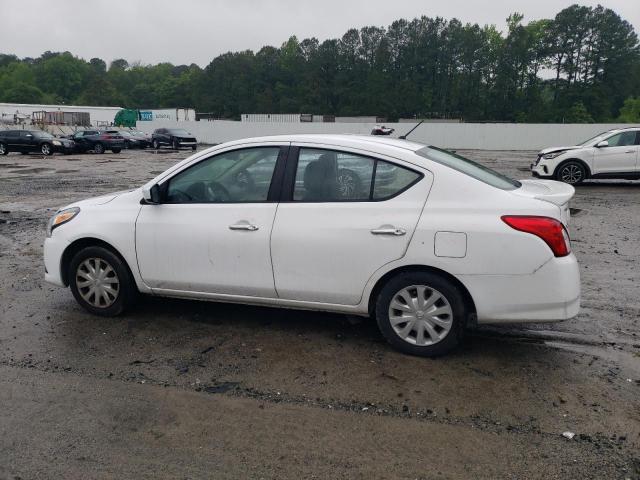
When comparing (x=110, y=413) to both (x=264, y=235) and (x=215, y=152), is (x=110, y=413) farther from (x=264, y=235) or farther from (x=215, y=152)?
(x=215, y=152)

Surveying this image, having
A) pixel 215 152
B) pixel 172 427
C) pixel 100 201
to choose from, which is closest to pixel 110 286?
pixel 100 201

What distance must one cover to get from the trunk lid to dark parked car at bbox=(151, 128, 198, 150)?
119ft

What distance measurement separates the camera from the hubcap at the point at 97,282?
5281 millimetres

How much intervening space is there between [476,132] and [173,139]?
2342 centimetres

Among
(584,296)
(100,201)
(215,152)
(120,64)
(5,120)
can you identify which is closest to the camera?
(215,152)

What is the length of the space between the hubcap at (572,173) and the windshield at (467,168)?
1169 centimetres

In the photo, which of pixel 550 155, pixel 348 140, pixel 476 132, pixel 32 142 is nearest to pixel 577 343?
pixel 348 140

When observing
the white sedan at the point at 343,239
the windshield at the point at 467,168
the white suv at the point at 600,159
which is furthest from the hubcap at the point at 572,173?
the windshield at the point at 467,168

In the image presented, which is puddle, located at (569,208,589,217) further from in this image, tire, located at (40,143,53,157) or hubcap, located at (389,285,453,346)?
tire, located at (40,143,53,157)

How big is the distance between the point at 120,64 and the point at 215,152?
197927mm

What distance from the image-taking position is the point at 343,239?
442 cm

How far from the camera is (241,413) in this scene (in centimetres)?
367

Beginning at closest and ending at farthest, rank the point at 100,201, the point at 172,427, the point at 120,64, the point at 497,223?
the point at 172,427, the point at 497,223, the point at 100,201, the point at 120,64

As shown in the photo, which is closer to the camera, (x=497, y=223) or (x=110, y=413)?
(x=110, y=413)
